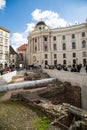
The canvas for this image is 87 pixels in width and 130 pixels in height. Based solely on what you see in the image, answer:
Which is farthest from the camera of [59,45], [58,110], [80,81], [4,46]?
[59,45]

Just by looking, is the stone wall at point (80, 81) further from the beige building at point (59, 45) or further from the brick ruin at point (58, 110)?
the beige building at point (59, 45)

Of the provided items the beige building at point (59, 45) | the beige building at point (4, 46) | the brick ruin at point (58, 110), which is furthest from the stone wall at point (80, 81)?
the beige building at point (59, 45)

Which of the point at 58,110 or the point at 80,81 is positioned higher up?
the point at 80,81

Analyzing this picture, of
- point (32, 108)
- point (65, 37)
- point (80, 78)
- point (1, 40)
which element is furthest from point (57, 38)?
point (32, 108)

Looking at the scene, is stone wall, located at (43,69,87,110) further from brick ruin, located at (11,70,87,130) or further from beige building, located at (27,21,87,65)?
beige building, located at (27,21,87,65)

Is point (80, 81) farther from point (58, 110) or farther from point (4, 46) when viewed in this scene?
point (4, 46)

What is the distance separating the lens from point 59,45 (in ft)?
207

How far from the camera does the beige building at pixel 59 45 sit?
191 ft

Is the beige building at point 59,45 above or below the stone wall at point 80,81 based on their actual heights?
above

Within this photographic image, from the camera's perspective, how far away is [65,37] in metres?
61.5

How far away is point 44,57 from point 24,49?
81.1 feet

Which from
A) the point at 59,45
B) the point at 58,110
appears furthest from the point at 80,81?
the point at 59,45

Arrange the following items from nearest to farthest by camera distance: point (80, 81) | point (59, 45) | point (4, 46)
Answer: point (80, 81), point (4, 46), point (59, 45)

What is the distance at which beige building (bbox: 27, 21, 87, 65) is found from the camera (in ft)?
191
